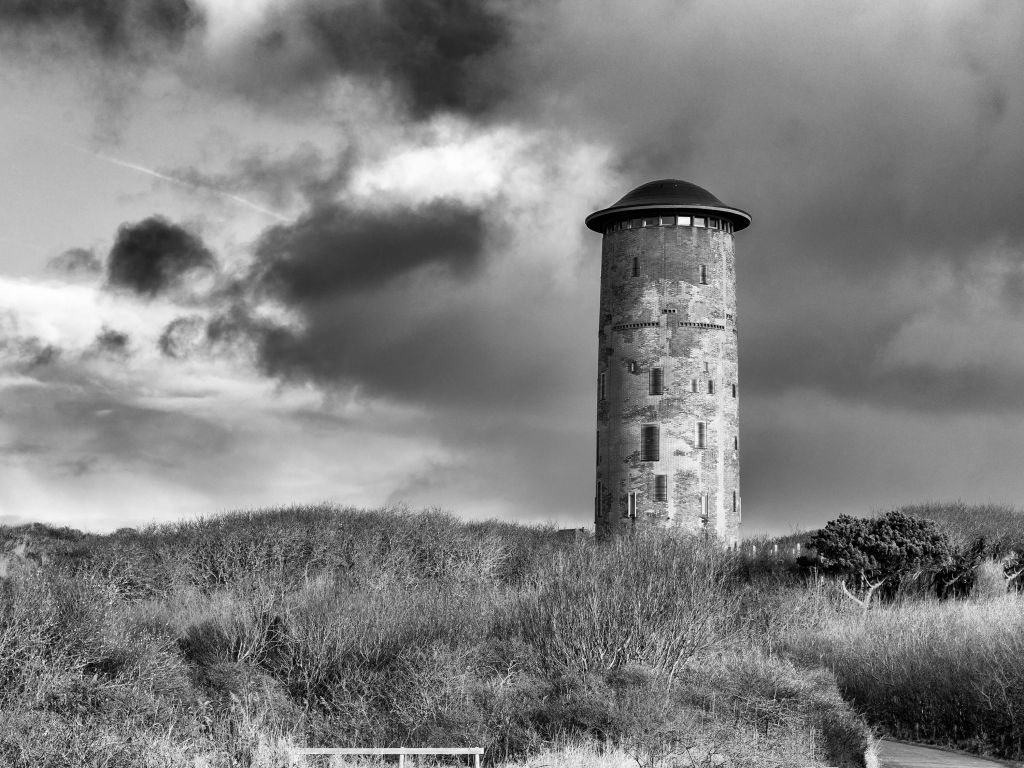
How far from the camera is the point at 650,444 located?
4459 cm

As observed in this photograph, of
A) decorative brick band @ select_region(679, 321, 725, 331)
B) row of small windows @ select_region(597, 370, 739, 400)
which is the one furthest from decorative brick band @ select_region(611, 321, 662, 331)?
row of small windows @ select_region(597, 370, 739, 400)

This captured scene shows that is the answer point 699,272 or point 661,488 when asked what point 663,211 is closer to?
point 699,272

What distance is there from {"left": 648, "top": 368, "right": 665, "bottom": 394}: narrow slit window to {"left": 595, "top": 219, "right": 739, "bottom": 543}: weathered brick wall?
0.43ft

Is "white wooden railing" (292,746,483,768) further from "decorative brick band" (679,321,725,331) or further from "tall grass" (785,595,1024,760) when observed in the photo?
"decorative brick band" (679,321,725,331)

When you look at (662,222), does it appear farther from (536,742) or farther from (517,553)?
(536,742)

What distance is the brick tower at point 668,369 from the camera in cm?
4434

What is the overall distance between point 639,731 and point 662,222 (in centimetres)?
2796

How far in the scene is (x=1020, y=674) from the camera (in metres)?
21.6

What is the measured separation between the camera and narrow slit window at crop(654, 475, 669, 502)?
145 ft

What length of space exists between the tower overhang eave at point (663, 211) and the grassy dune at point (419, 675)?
18.3 meters

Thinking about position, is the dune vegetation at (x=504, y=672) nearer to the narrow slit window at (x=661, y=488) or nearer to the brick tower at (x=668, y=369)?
the narrow slit window at (x=661, y=488)

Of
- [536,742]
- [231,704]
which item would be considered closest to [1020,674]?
A: [536,742]

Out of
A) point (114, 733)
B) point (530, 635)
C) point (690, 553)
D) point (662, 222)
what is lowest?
point (114, 733)

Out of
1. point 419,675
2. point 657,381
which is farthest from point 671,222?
point 419,675
